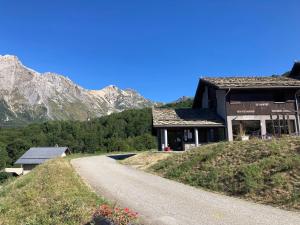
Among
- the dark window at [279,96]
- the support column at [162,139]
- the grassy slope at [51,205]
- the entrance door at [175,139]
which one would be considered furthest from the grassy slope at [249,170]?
the dark window at [279,96]

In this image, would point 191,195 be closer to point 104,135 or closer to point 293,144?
point 293,144

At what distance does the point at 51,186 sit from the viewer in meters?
15.5

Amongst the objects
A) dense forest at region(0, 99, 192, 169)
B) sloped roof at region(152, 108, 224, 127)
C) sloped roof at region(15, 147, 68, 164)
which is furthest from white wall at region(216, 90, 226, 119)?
dense forest at region(0, 99, 192, 169)

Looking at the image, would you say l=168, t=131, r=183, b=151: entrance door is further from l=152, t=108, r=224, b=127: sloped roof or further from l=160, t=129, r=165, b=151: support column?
l=160, t=129, r=165, b=151: support column

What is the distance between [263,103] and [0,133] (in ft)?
388

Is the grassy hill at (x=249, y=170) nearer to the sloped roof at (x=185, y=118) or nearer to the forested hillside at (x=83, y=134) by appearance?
the sloped roof at (x=185, y=118)

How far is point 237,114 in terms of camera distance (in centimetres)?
3222

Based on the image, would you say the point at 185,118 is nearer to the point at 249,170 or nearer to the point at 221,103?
the point at 221,103

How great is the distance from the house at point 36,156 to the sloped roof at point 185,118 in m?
31.8

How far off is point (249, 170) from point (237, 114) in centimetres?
1814

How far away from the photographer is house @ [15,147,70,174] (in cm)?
5981

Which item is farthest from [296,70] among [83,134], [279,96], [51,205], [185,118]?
[83,134]

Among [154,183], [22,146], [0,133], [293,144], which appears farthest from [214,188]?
[0,133]

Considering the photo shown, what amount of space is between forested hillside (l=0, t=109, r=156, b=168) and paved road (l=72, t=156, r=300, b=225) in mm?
68382
